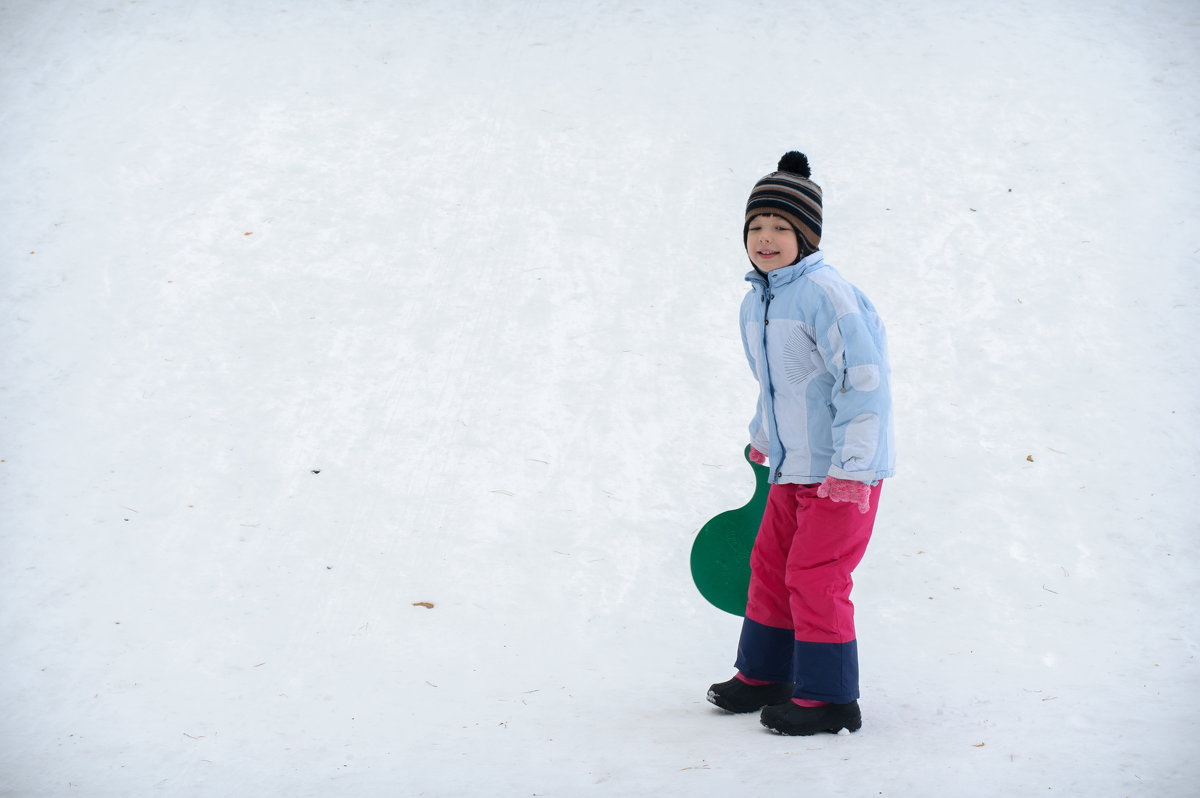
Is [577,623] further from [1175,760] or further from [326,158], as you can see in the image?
[326,158]

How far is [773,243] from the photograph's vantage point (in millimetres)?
2299

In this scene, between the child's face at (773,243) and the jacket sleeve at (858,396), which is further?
the child's face at (773,243)

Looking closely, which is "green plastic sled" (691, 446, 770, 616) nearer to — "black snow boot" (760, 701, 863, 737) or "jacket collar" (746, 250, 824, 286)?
"black snow boot" (760, 701, 863, 737)

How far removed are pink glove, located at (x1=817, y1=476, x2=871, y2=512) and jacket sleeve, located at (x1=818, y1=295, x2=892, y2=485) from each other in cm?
1

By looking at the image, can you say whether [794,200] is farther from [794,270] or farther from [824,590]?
[824,590]

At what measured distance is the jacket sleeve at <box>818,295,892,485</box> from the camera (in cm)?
213

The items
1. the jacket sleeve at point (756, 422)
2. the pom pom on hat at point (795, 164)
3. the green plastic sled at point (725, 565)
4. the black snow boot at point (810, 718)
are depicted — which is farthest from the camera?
the green plastic sled at point (725, 565)

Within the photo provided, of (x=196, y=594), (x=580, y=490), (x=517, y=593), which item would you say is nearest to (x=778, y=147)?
(x=580, y=490)

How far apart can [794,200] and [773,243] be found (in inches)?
4.7

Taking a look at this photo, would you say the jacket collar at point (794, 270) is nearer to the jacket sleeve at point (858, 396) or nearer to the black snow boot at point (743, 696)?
the jacket sleeve at point (858, 396)

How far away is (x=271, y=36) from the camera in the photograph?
536 centimetres

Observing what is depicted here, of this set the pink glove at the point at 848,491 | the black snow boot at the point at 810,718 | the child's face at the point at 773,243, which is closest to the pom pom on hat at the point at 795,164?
the child's face at the point at 773,243

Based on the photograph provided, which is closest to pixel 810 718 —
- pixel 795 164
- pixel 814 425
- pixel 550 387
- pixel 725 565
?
pixel 725 565

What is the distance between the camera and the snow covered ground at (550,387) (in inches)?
97.6
